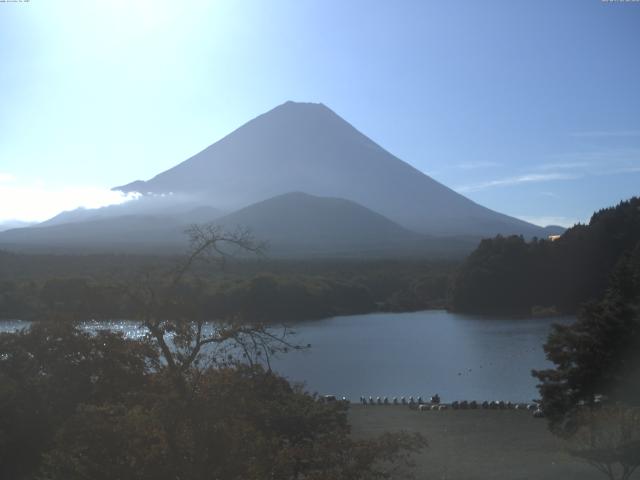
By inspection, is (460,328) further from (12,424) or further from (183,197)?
(183,197)

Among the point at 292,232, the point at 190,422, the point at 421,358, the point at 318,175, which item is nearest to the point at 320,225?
the point at 292,232

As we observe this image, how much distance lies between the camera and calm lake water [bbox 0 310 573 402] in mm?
16734

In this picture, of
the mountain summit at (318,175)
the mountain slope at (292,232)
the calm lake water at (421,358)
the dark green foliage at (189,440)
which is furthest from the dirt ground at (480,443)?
the mountain summit at (318,175)

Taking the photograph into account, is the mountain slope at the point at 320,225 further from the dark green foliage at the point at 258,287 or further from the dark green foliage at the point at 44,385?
the dark green foliage at the point at 44,385

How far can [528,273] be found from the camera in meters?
33.1

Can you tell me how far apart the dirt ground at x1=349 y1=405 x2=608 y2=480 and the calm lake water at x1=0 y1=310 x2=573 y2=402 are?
190cm

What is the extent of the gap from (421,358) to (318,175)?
68318 millimetres

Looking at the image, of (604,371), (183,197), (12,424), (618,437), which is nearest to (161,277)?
(12,424)

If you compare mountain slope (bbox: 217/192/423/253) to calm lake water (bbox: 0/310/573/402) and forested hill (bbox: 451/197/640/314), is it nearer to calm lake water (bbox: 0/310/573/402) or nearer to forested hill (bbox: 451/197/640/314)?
forested hill (bbox: 451/197/640/314)

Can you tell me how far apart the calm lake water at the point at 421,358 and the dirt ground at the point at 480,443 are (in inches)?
74.7

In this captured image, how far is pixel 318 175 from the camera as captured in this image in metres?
88.8

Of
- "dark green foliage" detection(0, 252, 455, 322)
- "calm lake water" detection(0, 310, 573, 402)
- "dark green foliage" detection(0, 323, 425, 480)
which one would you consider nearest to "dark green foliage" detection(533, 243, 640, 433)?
"dark green foliage" detection(0, 252, 455, 322)

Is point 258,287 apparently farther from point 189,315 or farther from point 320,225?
point 320,225

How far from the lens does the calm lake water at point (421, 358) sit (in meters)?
16.7
